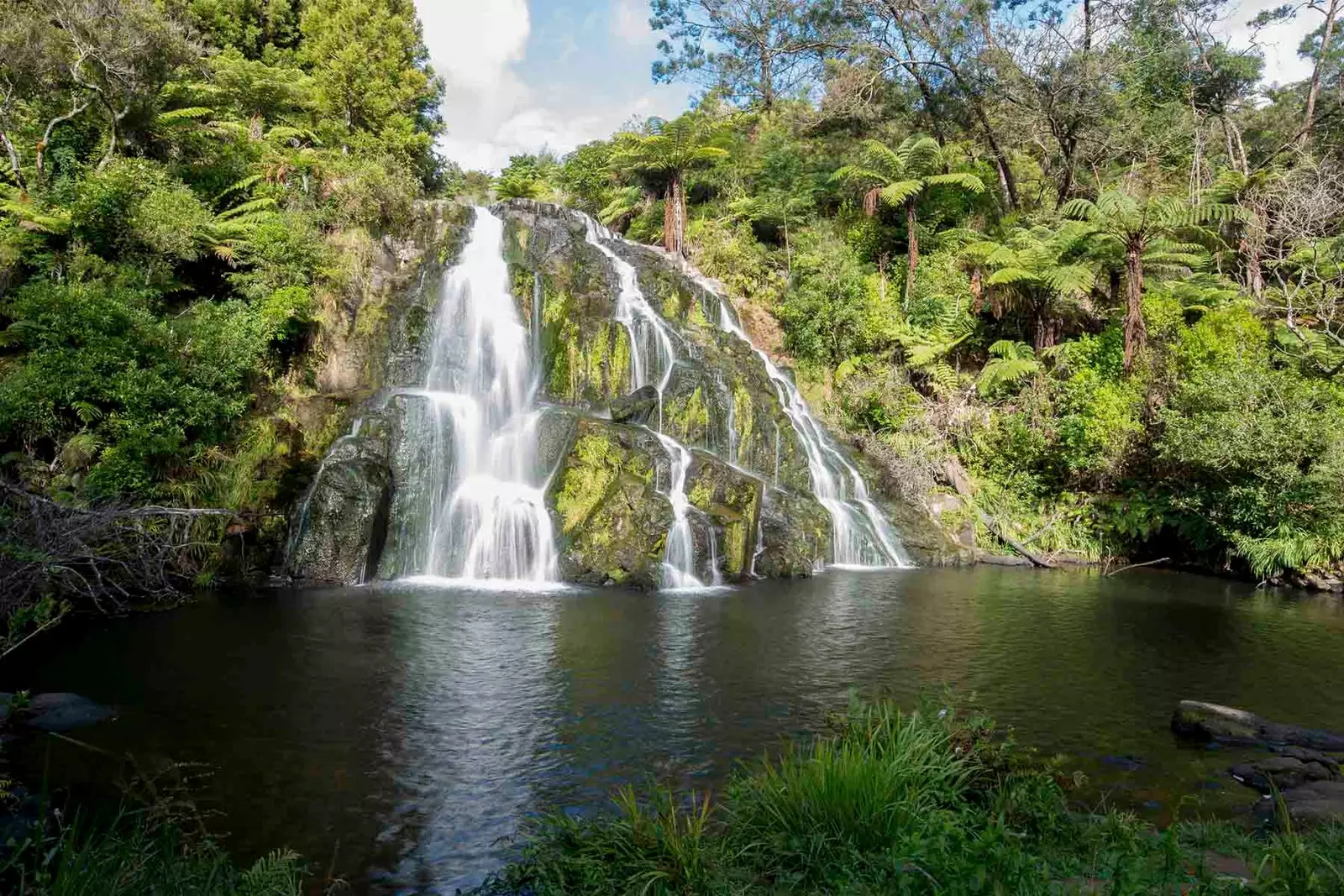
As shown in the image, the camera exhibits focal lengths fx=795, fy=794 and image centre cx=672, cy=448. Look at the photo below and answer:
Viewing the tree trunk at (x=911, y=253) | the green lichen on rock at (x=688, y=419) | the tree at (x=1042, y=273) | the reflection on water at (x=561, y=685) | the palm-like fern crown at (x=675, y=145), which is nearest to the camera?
the reflection on water at (x=561, y=685)

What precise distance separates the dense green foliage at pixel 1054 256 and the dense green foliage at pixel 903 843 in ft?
43.3

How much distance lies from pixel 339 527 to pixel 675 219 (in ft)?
54.5

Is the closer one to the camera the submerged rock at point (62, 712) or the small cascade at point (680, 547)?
the submerged rock at point (62, 712)

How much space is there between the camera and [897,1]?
24078 millimetres

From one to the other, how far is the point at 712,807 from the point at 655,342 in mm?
15327

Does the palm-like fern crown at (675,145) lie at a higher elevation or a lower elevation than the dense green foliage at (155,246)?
higher

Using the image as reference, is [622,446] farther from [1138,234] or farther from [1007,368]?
[1138,234]

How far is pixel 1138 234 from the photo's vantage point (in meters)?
18.0

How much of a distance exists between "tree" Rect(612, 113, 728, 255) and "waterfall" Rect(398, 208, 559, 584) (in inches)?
283

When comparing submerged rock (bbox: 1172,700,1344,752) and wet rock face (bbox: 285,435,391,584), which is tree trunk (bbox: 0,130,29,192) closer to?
wet rock face (bbox: 285,435,391,584)

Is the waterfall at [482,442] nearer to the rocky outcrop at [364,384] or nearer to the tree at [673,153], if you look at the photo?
the rocky outcrop at [364,384]

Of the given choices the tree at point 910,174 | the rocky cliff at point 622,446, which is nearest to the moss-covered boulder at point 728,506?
the rocky cliff at point 622,446

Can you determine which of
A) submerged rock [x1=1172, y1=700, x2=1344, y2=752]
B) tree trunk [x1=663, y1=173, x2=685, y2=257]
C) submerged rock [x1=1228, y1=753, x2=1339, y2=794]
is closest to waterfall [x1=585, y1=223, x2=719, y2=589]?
tree trunk [x1=663, y1=173, x2=685, y2=257]

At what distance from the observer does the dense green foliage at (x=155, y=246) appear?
12.7 m
